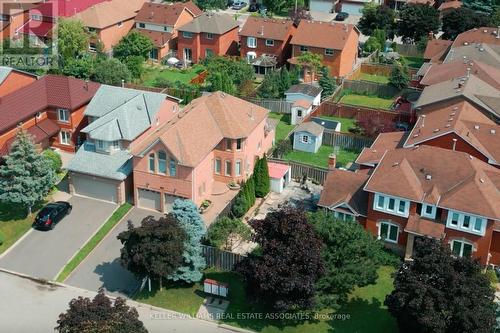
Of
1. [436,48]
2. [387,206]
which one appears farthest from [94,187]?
[436,48]

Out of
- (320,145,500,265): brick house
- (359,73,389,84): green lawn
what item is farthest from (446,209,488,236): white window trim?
(359,73,389,84): green lawn

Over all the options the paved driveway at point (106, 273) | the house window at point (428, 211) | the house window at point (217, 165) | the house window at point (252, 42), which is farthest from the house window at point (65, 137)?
the house window at point (428, 211)

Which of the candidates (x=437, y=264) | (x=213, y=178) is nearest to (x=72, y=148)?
(x=213, y=178)

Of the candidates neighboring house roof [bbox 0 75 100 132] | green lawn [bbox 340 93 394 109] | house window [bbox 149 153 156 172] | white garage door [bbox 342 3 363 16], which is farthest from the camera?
white garage door [bbox 342 3 363 16]

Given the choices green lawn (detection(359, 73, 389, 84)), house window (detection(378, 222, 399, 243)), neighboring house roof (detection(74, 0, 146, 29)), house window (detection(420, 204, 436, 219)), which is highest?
neighboring house roof (detection(74, 0, 146, 29))

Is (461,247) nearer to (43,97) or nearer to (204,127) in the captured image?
(204,127)

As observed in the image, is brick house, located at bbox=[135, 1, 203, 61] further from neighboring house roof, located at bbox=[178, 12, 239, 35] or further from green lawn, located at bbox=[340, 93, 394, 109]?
green lawn, located at bbox=[340, 93, 394, 109]

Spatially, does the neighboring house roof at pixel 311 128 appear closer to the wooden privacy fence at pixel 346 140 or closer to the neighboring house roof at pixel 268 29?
the wooden privacy fence at pixel 346 140
